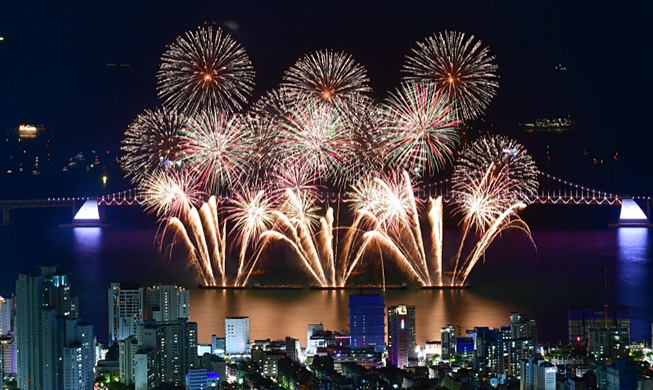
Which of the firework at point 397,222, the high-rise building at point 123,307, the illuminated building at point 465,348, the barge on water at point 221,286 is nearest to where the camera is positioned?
the illuminated building at point 465,348

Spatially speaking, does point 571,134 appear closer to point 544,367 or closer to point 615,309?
point 615,309

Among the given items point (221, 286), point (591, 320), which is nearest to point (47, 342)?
point (591, 320)

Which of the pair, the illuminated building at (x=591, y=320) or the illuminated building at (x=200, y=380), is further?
the illuminated building at (x=591, y=320)

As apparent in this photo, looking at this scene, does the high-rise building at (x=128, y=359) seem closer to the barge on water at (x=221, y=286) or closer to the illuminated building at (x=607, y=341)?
the illuminated building at (x=607, y=341)

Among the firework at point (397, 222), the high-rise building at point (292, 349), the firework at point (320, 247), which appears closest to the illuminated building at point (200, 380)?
the high-rise building at point (292, 349)

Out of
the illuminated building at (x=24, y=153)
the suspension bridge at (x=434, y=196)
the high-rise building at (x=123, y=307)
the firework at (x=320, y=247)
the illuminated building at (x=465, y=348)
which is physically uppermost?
the illuminated building at (x=24, y=153)

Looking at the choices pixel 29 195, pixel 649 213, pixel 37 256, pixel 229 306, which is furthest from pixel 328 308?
pixel 29 195
